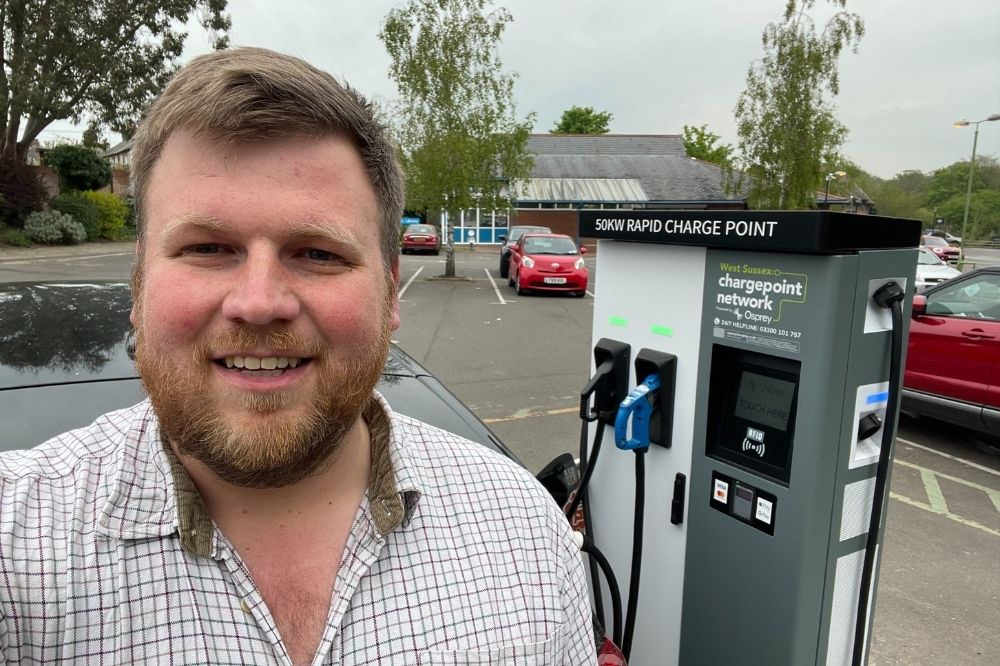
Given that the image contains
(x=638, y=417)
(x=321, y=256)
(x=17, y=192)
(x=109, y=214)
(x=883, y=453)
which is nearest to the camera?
(x=321, y=256)

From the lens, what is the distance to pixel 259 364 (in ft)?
3.64

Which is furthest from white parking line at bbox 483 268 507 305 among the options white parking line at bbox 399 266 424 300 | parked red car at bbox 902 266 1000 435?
parked red car at bbox 902 266 1000 435

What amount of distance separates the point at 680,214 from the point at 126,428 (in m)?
1.70

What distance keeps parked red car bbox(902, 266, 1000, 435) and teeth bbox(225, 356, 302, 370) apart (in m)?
5.82

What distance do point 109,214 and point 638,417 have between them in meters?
25.6

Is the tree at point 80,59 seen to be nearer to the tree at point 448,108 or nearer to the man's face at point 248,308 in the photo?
the tree at point 448,108

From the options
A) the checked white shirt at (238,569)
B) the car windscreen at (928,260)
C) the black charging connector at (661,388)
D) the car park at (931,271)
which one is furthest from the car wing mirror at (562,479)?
the car windscreen at (928,260)

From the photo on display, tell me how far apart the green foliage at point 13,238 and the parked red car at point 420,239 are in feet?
42.6

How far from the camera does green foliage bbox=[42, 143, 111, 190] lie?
23.1 metres

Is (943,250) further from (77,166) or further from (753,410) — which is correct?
(77,166)

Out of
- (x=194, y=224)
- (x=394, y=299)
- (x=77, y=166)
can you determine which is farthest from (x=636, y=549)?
(x=77, y=166)

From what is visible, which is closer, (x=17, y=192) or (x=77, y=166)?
(x=17, y=192)

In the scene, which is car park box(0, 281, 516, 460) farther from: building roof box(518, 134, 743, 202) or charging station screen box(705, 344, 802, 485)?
building roof box(518, 134, 743, 202)

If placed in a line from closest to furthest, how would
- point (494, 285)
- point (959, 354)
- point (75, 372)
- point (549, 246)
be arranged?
point (75, 372) < point (959, 354) < point (549, 246) < point (494, 285)
